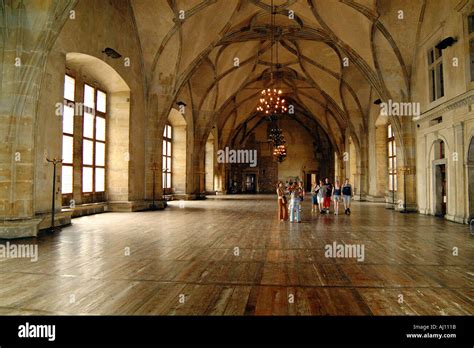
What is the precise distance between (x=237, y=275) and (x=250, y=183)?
3284 cm

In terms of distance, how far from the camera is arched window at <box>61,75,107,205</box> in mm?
10398

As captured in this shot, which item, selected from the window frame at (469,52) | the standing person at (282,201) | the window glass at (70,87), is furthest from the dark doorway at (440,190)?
the window glass at (70,87)

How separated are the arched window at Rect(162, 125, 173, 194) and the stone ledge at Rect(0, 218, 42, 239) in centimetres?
1143

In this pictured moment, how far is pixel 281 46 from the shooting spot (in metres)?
20.0

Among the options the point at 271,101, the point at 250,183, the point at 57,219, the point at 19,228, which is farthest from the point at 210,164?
the point at 19,228

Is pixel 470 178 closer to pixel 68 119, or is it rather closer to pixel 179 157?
pixel 68 119

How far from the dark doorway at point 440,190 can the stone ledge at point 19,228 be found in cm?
1228

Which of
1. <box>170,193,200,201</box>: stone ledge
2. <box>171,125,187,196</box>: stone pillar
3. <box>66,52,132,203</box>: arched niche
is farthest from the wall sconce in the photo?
<box>170,193,200,201</box>: stone ledge

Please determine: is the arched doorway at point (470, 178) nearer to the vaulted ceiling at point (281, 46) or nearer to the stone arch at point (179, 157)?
the vaulted ceiling at point (281, 46)

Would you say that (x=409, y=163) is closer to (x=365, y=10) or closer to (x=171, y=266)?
(x=365, y=10)

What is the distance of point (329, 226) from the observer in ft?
28.6

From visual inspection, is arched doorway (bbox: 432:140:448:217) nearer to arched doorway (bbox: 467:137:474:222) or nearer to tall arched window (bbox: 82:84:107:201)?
arched doorway (bbox: 467:137:474:222)

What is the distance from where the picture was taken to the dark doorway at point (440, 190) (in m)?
11.6
